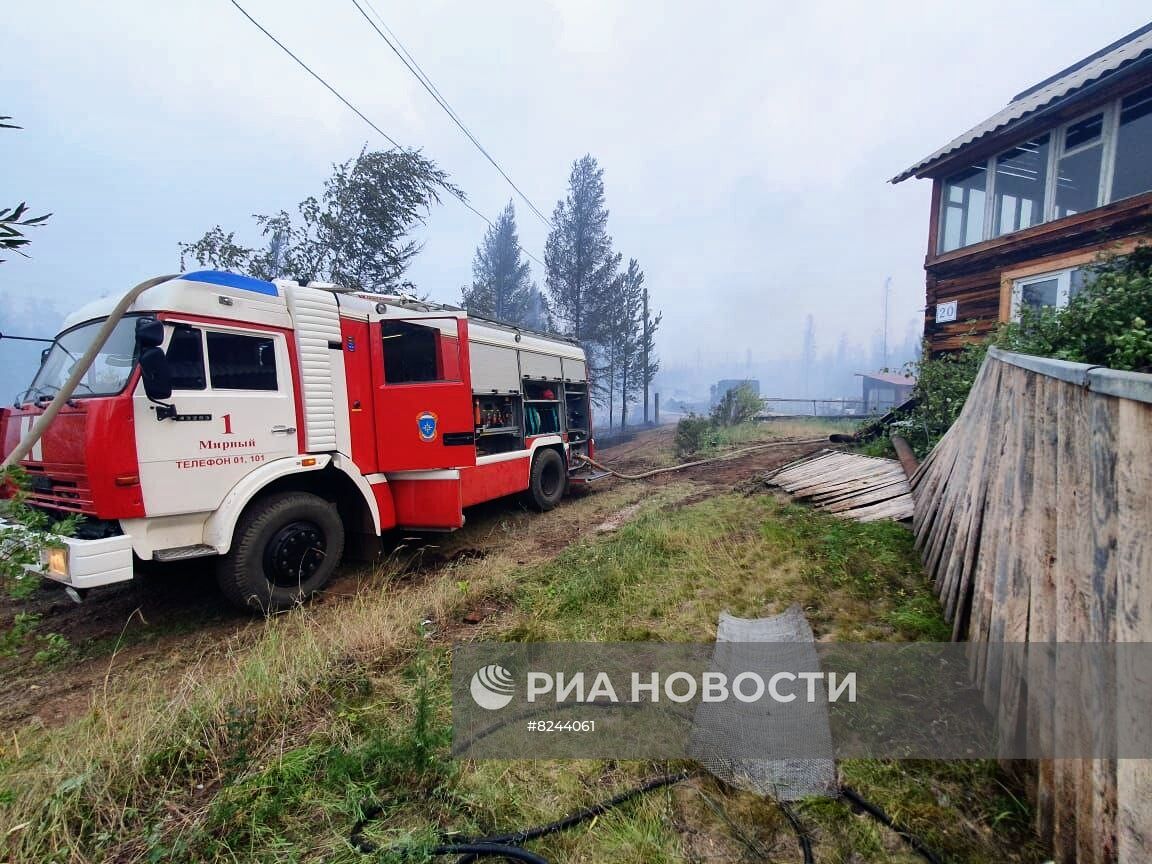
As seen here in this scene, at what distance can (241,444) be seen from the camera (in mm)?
4176

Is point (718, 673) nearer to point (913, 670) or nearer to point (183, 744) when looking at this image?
point (913, 670)

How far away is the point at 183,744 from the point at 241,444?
260cm

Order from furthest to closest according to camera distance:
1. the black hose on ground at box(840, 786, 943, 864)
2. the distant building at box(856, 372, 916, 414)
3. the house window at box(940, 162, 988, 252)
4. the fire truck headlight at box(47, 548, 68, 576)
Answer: the distant building at box(856, 372, 916, 414), the house window at box(940, 162, 988, 252), the fire truck headlight at box(47, 548, 68, 576), the black hose on ground at box(840, 786, 943, 864)

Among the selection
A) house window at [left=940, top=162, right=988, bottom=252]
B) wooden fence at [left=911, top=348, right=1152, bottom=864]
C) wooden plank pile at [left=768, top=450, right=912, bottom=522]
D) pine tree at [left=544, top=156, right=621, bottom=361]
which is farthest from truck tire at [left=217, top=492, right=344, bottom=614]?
pine tree at [left=544, top=156, right=621, bottom=361]

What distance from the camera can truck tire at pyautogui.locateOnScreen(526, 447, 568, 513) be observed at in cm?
808

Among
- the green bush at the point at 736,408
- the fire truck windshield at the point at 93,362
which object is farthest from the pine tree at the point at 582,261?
the fire truck windshield at the point at 93,362

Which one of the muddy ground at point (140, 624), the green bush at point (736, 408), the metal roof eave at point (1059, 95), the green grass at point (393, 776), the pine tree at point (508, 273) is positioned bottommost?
the muddy ground at point (140, 624)

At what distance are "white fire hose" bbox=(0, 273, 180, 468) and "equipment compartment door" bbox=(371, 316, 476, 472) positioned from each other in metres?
1.98

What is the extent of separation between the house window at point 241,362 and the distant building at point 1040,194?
10.5 meters

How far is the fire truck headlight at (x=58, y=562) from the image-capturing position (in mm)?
3385

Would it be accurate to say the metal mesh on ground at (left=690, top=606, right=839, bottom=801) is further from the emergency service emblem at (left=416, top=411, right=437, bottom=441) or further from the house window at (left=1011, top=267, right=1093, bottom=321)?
the house window at (left=1011, top=267, right=1093, bottom=321)

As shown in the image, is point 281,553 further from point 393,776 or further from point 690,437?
point 690,437

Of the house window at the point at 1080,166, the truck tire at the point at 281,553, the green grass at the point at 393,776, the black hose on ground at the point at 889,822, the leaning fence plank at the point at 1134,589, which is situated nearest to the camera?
the leaning fence plank at the point at 1134,589

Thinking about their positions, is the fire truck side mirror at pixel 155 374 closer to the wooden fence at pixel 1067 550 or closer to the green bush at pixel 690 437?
the wooden fence at pixel 1067 550
